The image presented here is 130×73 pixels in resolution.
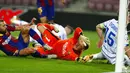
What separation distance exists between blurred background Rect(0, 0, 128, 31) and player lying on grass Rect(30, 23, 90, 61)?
9.95 m

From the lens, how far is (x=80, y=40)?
8719mm

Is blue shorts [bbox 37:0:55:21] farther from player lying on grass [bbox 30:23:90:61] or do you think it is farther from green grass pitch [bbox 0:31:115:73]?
green grass pitch [bbox 0:31:115:73]

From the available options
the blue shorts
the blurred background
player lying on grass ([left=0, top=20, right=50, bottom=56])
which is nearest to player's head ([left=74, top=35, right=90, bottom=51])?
player lying on grass ([left=0, top=20, right=50, bottom=56])

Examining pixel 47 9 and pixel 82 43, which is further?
pixel 47 9

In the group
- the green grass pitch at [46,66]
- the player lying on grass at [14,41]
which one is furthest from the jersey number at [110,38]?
the player lying on grass at [14,41]

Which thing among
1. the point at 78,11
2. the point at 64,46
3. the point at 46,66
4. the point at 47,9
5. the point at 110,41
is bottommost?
the point at 78,11

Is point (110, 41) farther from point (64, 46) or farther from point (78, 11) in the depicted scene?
point (78, 11)

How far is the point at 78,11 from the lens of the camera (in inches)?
843

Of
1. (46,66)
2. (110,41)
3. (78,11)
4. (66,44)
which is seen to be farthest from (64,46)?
(78,11)

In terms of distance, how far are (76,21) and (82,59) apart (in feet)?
36.1

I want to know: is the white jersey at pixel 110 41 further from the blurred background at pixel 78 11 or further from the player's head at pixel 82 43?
the blurred background at pixel 78 11

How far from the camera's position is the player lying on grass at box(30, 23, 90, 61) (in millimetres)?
8727

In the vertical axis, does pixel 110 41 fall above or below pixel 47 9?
below

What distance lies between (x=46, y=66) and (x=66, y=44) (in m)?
1.11
